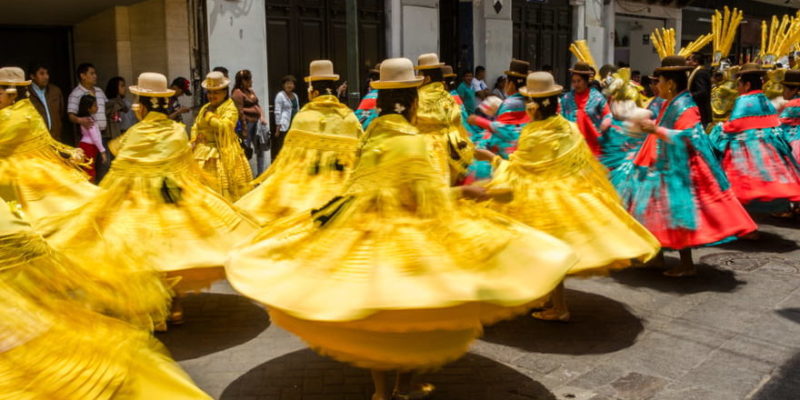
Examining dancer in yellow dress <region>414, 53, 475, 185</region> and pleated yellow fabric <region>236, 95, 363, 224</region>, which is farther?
dancer in yellow dress <region>414, 53, 475, 185</region>

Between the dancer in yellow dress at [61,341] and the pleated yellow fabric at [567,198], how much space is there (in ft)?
11.0

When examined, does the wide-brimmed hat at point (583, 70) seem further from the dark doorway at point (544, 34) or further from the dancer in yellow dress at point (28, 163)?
the dark doorway at point (544, 34)

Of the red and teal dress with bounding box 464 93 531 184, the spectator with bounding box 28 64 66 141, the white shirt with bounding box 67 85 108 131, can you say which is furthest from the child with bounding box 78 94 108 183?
the red and teal dress with bounding box 464 93 531 184

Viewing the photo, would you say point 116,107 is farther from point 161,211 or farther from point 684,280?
point 684,280

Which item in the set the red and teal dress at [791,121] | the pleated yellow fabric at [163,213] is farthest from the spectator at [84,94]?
the red and teal dress at [791,121]

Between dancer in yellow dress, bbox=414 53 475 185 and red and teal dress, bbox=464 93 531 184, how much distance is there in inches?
9.1

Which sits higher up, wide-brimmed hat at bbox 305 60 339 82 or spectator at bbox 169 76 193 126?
wide-brimmed hat at bbox 305 60 339 82

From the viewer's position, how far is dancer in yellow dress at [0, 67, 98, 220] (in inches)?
275

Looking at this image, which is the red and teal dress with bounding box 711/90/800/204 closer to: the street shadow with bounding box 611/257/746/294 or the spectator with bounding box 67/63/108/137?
the street shadow with bounding box 611/257/746/294

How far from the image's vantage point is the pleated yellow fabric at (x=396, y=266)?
3.73 m

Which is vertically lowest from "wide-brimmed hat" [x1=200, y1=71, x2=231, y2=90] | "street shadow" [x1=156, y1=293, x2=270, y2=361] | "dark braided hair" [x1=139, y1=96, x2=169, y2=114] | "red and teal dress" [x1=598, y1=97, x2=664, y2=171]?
"street shadow" [x1=156, y1=293, x2=270, y2=361]

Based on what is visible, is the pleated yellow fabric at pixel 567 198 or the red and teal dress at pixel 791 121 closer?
the pleated yellow fabric at pixel 567 198

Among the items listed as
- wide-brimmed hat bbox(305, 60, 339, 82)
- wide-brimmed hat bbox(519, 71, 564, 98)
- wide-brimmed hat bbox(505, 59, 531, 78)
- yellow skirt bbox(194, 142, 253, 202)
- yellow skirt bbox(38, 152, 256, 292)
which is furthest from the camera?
yellow skirt bbox(194, 142, 253, 202)

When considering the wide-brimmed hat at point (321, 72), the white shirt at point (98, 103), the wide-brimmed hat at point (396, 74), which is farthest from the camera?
the white shirt at point (98, 103)
